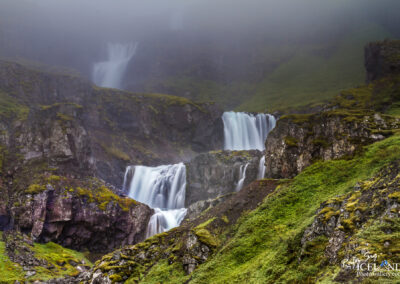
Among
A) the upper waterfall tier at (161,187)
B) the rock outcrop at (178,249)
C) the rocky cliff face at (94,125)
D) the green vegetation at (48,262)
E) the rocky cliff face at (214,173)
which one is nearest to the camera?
the rock outcrop at (178,249)

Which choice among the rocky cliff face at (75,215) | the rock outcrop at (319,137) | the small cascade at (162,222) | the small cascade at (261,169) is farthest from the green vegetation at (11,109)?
the rock outcrop at (319,137)

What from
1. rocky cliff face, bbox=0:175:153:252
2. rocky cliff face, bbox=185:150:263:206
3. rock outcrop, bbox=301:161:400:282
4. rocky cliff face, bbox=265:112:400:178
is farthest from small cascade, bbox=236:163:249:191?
rock outcrop, bbox=301:161:400:282

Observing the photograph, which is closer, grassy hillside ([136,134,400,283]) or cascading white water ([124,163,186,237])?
grassy hillside ([136,134,400,283])

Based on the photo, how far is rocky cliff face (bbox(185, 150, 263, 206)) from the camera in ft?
232

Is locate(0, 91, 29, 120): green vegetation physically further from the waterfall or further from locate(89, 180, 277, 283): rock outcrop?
the waterfall

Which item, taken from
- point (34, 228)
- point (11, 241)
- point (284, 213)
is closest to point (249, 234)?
point (284, 213)

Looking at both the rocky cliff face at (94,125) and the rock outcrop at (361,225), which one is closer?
the rock outcrop at (361,225)

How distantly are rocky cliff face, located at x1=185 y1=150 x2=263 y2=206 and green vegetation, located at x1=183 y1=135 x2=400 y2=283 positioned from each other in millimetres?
37036

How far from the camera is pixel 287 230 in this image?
23.5m

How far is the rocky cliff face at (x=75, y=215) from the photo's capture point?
5650 cm

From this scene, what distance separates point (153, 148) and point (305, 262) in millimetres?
117469

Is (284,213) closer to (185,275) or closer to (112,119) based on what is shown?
(185,275)

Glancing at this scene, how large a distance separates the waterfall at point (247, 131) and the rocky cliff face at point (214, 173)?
39.8 m

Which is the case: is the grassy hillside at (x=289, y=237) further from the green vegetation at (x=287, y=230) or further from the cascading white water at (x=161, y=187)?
the cascading white water at (x=161, y=187)
